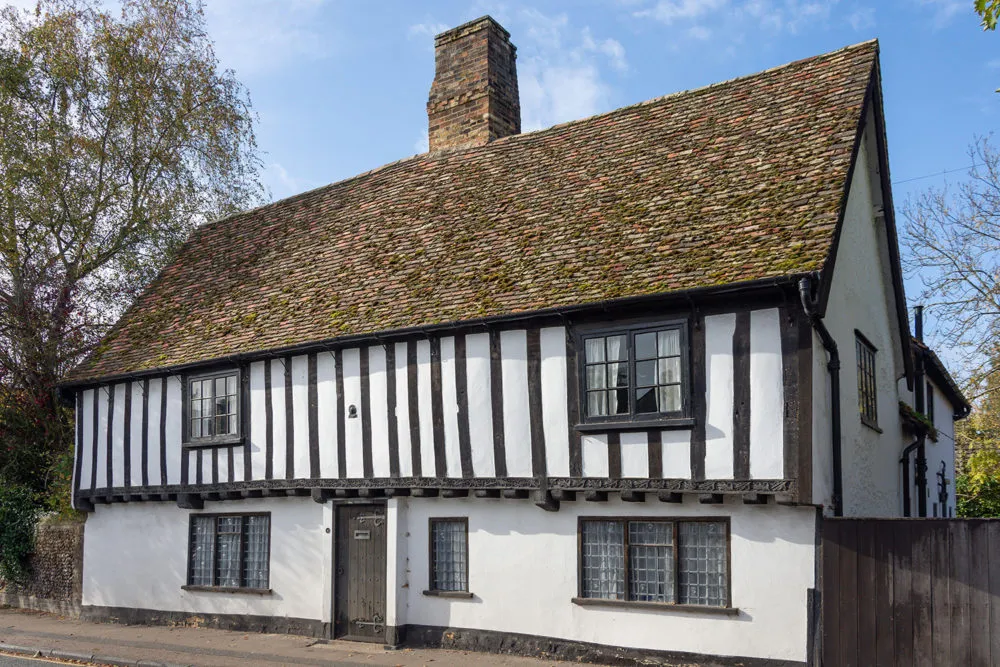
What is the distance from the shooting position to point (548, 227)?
13359mm

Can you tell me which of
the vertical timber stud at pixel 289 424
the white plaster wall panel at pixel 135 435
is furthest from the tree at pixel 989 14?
the white plaster wall panel at pixel 135 435

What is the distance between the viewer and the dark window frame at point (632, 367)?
1047 cm

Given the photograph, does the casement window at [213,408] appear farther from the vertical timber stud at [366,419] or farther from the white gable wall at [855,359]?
the white gable wall at [855,359]

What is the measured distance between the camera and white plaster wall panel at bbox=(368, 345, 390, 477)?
1288 centimetres

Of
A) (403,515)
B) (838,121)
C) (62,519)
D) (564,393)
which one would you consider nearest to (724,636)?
(564,393)

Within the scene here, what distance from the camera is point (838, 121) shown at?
12109 mm

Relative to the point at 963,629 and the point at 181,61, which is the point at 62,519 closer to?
the point at 181,61

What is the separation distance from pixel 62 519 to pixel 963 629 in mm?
15168

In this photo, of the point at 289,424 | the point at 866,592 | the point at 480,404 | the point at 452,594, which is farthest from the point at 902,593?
the point at 289,424

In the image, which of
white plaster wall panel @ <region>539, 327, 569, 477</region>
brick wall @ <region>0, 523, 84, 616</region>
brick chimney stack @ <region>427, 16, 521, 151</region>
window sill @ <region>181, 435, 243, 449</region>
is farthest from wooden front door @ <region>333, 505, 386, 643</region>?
brick chimney stack @ <region>427, 16, 521, 151</region>

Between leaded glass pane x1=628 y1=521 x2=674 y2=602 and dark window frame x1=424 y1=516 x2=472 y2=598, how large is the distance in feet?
7.72

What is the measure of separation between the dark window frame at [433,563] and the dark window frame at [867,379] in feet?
17.8

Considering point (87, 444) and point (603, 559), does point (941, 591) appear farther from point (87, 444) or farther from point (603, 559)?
point (87, 444)

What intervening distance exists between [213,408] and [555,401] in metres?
6.27
